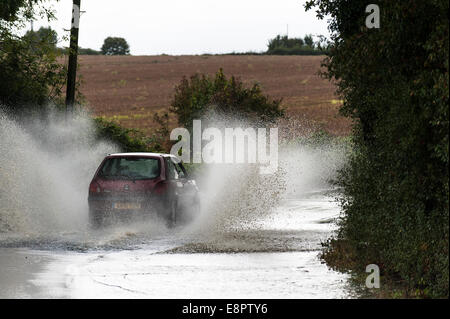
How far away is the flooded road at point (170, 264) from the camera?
11.1 metres

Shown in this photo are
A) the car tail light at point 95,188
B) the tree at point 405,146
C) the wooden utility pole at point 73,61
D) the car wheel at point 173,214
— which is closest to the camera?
the tree at point 405,146

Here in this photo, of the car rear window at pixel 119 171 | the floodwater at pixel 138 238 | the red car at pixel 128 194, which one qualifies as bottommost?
the floodwater at pixel 138 238

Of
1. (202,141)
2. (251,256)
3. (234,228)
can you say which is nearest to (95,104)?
(202,141)

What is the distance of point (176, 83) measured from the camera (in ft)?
319

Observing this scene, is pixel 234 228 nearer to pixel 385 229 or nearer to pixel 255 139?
pixel 385 229

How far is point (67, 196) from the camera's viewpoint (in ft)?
82.5

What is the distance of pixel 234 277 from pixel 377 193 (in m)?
2.14

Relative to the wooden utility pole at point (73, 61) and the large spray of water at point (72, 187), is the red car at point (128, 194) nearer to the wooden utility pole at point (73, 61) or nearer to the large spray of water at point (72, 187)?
the large spray of water at point (72, 187)

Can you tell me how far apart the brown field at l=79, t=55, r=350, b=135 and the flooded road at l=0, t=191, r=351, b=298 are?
44.2 meters

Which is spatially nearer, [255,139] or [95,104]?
[255,139]

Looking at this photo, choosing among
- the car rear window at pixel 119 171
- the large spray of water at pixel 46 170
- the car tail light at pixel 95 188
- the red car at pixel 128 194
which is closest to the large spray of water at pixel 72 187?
the large spray of water at pixel 46 170

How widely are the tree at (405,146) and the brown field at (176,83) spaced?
49632 millimetres

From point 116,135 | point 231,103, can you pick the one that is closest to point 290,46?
point 231,103

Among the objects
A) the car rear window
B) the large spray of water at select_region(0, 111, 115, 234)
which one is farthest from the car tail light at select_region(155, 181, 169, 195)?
the large spray of water at select_region(0, 111, 115, 234)
